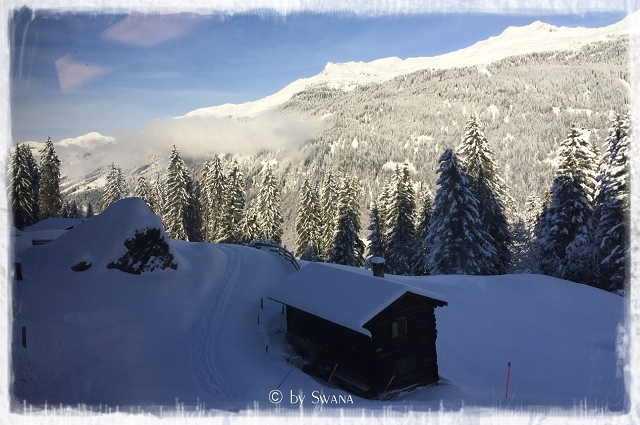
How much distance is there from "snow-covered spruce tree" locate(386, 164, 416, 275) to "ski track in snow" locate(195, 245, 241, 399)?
17438mm

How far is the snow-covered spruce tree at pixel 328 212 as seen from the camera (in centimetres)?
4944

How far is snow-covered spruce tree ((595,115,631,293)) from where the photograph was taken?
23828mm

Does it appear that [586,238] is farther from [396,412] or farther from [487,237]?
[396,412]

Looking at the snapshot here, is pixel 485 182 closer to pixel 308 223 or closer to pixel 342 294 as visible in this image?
pixel 308 223

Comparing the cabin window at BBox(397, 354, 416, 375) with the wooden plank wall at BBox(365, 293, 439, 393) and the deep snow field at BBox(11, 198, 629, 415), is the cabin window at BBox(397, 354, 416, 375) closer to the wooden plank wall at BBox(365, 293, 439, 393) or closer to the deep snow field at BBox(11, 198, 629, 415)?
the wooden plank wall at BBox(365, 293, 439, 393)

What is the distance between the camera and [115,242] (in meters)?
19.2

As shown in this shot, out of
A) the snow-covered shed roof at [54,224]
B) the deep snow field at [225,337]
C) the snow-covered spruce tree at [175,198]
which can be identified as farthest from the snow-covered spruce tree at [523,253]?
the snow-covered shed roof at [54,224]

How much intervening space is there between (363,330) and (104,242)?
13.1 meters

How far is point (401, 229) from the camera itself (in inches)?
1563

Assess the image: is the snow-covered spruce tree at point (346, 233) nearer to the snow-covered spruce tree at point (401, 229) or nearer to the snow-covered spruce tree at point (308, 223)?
the snow-covered spruce tree at point (308, 223)

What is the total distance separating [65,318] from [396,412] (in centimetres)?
1249

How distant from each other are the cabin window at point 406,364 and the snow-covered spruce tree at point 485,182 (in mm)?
19837

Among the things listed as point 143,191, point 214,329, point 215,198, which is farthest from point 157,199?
point 214,329

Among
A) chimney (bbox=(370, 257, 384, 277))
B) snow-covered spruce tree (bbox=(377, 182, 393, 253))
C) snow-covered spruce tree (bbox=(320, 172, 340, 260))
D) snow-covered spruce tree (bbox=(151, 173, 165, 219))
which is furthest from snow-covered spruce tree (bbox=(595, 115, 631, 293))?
snow-covered spruce tree (bbox=(151, 173, 165, 219))
